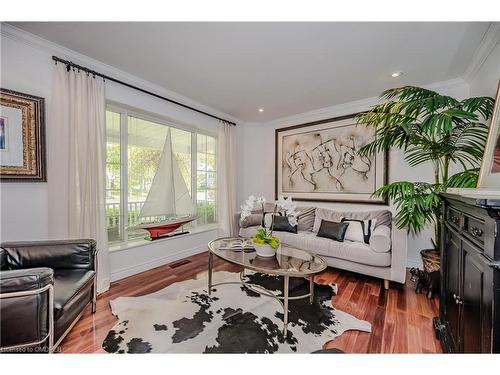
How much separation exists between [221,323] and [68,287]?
1.16 meters

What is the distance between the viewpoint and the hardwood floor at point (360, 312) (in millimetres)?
1578

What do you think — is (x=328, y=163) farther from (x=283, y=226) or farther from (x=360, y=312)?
(x=360, y=312)

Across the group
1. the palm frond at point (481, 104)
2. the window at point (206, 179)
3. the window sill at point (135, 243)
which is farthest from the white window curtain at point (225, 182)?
the palm frond at point (481, 104)

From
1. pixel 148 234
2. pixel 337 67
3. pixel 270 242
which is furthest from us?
pixel 148 234

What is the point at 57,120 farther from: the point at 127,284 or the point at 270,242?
the point at 270,242

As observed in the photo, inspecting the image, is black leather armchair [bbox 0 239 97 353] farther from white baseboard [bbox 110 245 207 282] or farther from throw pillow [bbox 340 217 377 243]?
throw pillow [bbox 340 217 377 243]

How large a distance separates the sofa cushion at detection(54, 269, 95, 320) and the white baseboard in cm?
92

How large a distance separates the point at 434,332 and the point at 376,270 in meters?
0.86

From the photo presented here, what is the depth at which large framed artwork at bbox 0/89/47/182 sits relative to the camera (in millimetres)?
1881

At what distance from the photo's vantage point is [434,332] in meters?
1.72

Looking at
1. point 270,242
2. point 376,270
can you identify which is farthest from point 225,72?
point 376,270

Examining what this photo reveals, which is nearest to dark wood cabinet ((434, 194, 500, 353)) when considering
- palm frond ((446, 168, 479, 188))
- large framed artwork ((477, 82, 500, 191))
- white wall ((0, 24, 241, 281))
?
large framed artwork ((477, 82, 500, 191))
